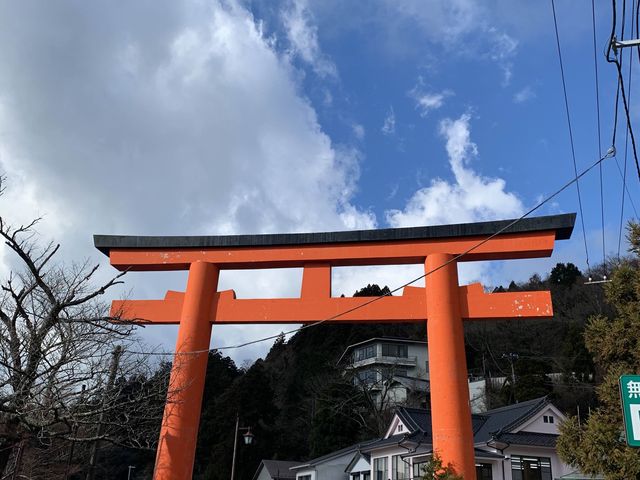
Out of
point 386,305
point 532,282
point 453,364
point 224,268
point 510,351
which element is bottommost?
point 453,364

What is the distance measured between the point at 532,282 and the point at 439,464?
50376mm

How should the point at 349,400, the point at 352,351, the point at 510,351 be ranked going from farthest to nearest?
the point at 352,351 → the point at 510,351 → the point at 349,400

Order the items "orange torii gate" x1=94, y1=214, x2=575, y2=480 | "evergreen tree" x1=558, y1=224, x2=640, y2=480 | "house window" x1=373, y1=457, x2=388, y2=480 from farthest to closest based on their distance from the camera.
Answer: "house window" x1=373, y1=457, x2=388, y2=480
"orange torii gate" x1=94, y1=214, x2=575, y2=480
"evergreen tree" x1=558, y1=224, x2=640, y2=480

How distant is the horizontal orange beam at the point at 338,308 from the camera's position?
29.4 ft

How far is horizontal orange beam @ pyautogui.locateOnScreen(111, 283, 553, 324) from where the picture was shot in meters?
8.97

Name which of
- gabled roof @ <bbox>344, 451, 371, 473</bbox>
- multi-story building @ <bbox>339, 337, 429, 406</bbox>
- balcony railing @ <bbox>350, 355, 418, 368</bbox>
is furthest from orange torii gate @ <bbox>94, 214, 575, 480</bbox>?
balcony railing @ <bbox>350, 355, 418, 368</bbox>

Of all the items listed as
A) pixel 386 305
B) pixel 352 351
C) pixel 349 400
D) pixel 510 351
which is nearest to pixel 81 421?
pixel 386 305

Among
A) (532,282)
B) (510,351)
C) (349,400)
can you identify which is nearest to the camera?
(349,400)

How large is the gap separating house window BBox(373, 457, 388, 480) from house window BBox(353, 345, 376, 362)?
23159 mm

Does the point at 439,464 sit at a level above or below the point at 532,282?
below

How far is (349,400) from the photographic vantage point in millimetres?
34750

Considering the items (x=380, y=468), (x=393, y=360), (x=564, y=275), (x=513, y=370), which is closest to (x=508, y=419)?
(x=380, y=468)

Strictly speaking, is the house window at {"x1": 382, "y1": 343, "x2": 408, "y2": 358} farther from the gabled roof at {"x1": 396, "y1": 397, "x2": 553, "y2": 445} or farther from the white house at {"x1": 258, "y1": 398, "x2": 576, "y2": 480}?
the gabled roof at {"x1": 396, "y1": 397, "x2": 553, "y2": 445}

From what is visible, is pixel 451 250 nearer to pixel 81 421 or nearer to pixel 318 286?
pixel 318 286
